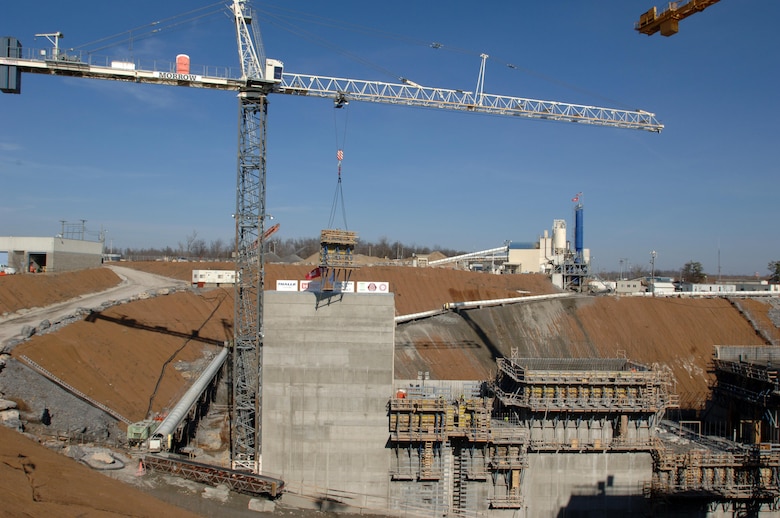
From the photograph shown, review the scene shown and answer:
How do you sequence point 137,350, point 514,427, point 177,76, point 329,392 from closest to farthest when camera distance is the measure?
point 329,392 → point 514,427 → point 177,76 → point 137,350

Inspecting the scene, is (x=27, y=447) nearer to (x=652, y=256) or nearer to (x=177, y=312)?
(x=177, y=312)

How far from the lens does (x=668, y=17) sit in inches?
1667

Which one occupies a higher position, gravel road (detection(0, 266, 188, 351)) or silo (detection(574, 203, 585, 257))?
silo (detection(574, 203, 585, 257))

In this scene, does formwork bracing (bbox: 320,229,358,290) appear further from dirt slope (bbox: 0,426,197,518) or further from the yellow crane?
the yellow crane

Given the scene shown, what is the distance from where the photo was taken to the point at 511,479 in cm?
3061

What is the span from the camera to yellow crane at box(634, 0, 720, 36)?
40856mm

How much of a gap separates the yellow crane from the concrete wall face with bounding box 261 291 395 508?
109 ft

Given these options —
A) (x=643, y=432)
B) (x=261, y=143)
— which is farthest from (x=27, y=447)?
(x=643, y=432)

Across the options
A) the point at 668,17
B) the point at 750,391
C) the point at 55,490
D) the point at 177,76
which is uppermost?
the point at 668,17

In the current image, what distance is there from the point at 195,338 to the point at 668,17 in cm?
4835

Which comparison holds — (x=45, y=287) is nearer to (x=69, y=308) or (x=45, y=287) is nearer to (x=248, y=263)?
(x=69, y=308)

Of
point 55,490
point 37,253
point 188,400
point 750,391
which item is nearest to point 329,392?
point 188,400

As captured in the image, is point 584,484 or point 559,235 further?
point 559,235

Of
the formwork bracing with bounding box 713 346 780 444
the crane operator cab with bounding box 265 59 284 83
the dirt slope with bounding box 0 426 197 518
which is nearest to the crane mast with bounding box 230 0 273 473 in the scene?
the crane operator cab with bounding box 265 59 284 83
